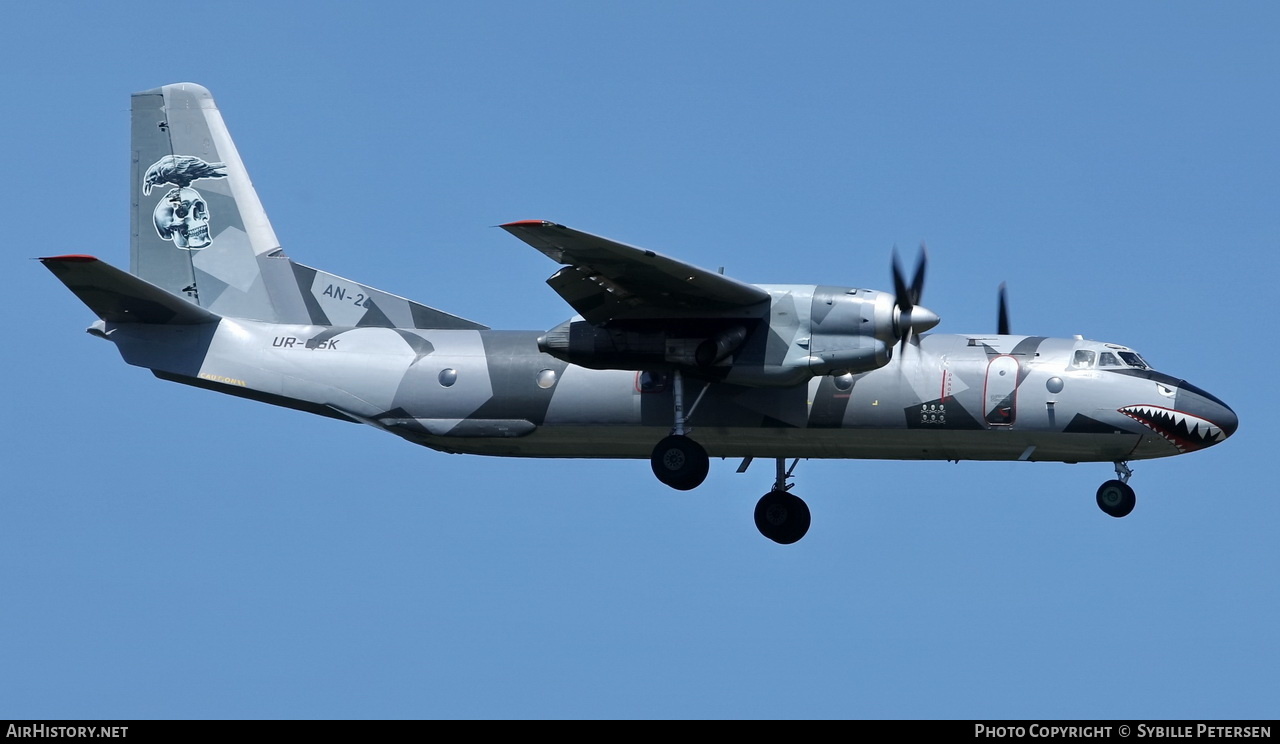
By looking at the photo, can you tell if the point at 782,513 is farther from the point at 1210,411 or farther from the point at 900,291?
the point at 1210,411

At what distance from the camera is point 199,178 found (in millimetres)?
30016

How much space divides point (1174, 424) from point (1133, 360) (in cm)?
115

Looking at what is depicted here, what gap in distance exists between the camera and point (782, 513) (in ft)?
91.1

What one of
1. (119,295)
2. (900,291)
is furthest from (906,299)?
(119,295)

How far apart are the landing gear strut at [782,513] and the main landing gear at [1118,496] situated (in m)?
4.68

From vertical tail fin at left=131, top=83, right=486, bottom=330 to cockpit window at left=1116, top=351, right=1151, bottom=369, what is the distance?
11617mm

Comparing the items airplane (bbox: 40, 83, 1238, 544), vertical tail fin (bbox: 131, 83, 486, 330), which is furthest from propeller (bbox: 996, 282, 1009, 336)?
vertical tail fin (bbox: 131, 83, 486, 330)

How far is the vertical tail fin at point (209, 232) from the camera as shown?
28.8m

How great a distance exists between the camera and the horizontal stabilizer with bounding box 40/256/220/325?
2545 cm

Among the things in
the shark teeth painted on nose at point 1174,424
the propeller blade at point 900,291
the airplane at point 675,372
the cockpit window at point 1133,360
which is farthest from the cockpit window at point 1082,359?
the propeller blade at point 900,291
